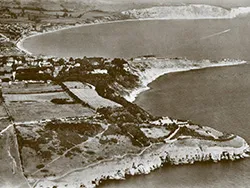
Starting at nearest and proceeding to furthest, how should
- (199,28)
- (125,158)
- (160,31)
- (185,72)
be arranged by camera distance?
(125,158)
(185,72)
(160,31)
(199,28)

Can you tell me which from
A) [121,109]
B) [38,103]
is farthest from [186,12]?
[38,103]

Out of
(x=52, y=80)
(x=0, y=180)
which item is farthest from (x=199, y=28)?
(x=0, y=180)

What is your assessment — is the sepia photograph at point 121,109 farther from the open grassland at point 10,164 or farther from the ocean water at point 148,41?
the ocean water at point 148,41

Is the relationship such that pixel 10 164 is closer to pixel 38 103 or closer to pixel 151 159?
pixel 151 159

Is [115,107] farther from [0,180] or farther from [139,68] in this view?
[139,68]

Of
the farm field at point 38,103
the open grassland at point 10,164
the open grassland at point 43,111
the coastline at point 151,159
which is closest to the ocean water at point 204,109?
the coastline at point 151,159

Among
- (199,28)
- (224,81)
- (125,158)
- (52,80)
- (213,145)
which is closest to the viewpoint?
(125,158)

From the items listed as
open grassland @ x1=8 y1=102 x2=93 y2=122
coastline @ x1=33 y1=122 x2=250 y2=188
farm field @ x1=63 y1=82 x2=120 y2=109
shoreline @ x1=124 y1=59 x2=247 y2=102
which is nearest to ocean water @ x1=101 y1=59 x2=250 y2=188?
coastline @ x1=33 y1=122 x2=250 y2=188
